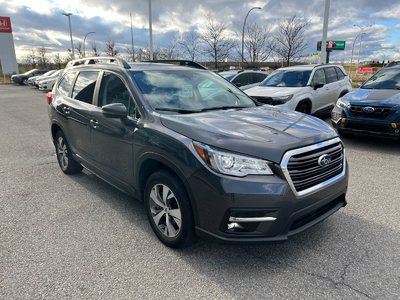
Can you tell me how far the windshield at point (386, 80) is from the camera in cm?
702

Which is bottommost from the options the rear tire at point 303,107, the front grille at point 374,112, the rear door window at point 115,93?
the rear tire at point 303,107

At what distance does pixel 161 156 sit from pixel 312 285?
5.52 feet

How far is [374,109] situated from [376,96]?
1.47 feet

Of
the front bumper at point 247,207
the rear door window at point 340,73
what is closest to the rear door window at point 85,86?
the front bumper at point 247,207

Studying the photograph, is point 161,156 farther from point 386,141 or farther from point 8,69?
point 8,69

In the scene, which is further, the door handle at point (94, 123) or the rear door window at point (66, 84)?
the rear door window at point (66, 84)

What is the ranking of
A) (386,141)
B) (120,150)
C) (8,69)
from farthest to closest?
(8,69), (386,141), (120,150)

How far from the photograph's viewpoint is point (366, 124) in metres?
6.48

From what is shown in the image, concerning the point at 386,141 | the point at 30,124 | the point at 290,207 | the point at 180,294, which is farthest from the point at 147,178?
the point at 30,124

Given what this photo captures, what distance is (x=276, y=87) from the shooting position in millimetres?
9172

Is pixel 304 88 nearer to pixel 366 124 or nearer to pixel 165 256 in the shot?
pixel 366 124

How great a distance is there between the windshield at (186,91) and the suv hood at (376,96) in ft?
11.8

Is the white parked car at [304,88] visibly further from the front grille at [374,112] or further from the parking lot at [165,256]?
A: the parking lot at [165,256]

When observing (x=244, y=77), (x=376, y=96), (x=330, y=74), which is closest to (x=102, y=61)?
(x=376, y=96)
